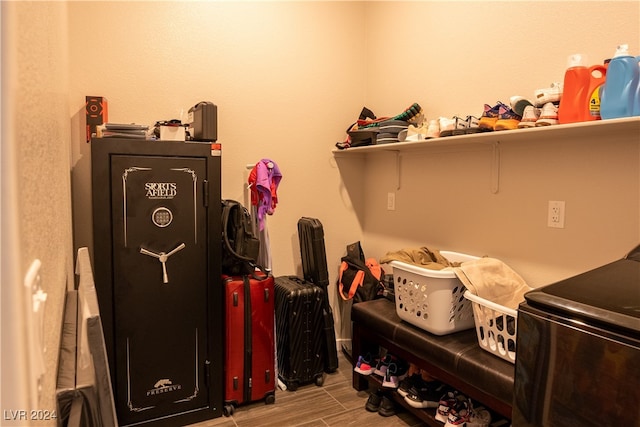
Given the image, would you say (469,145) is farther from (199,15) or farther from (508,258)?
(199,15)

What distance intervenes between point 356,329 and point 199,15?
227cm

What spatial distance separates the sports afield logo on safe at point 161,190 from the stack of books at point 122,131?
0.26m

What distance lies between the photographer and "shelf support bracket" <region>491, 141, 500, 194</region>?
2266 millimetres

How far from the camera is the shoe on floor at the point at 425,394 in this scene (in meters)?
2.15

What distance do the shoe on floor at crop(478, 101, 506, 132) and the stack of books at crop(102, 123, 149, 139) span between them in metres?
1.76

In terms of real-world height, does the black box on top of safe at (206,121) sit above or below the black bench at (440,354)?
above

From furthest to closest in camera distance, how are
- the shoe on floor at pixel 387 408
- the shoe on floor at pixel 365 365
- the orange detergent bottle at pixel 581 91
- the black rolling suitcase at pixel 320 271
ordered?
the black rolling suitcase at pixel 320 271
the shoe on floor at pixel 365 365
the shoe on floor at pixel 387 408
the orange detergent bottle at pixel 581 91

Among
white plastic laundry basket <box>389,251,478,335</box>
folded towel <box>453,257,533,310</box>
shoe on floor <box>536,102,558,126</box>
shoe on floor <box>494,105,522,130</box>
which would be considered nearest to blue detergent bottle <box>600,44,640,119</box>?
shoe on floor <box>536,102,558,126</box>

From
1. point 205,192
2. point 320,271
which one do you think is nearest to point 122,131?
point 205,192

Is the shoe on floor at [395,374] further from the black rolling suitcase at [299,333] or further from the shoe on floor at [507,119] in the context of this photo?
the shoe on floor at [507,119]

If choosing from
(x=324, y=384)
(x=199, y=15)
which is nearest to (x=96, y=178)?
(x=199, y=15)

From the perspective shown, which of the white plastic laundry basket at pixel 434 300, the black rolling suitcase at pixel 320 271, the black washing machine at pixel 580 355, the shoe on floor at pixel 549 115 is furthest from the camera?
the black rolling suitcase at pixel 320 271

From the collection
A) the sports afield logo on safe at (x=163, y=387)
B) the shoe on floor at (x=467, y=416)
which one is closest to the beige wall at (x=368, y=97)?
the shoe on floor at (x=467, y=416)

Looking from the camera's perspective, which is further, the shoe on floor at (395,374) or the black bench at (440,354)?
the shoe on floor at (395,374)
